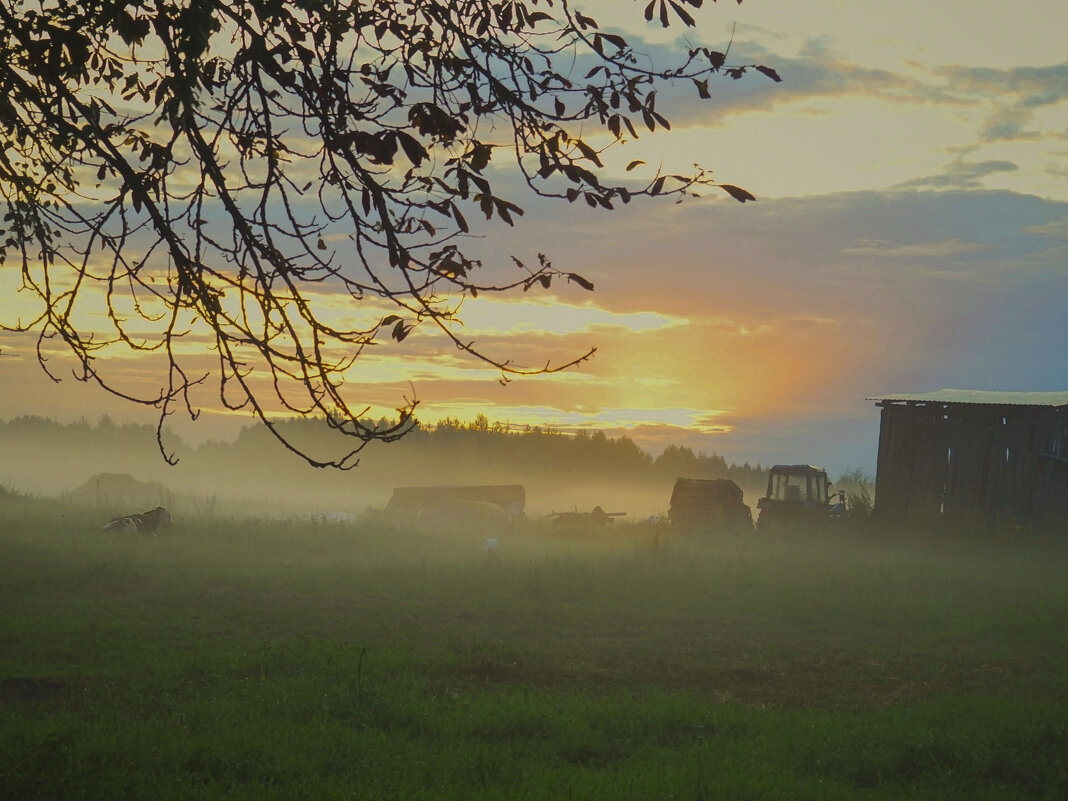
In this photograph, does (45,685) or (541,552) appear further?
(541,552)

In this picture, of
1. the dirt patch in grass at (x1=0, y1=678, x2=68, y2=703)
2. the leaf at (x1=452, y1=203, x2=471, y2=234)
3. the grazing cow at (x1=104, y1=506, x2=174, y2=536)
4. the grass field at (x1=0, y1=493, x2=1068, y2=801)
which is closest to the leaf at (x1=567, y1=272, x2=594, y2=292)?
the leaf at (x1=452, y1=203, x2=471, y2=234)

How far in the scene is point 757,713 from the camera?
10234 mm

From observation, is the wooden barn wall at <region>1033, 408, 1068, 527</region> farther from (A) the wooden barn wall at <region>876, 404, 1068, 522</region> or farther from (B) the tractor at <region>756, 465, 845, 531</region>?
(B) the tractor at <region>756, 465, 845, 531</region>

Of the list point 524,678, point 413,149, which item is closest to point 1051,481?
point 524,678

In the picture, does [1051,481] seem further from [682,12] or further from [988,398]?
[682,12]

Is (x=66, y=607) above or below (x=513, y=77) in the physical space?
below

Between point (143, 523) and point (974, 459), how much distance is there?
73.9ft

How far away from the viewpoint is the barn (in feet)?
86.6

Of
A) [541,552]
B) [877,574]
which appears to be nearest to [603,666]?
[877,574]

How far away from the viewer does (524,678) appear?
11727 mm

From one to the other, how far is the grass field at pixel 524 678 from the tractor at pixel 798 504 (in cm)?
742

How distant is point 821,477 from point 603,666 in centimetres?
2051

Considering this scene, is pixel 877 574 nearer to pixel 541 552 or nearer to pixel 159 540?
pixel 541 552

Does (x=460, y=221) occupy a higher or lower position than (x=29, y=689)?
higher
